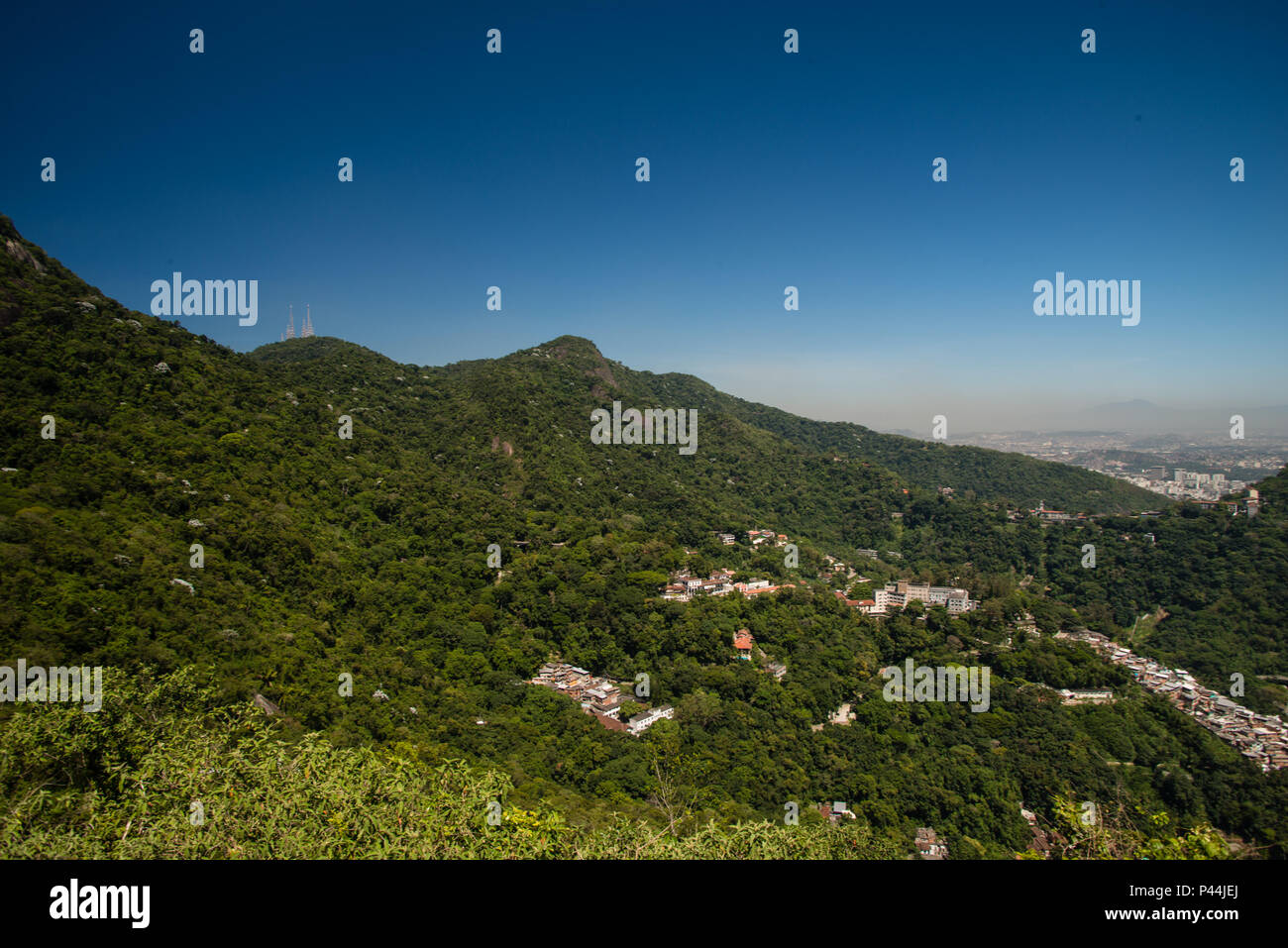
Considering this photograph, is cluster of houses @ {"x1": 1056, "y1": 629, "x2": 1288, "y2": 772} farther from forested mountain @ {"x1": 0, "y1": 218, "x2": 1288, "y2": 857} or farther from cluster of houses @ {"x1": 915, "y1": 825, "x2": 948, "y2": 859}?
cluster of houses @ {"x1": 915, "y1": 825, "x2": 948, "y2": 859}

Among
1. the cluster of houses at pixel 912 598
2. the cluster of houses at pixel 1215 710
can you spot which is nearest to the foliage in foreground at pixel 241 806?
the cluster of houses at pixel 1215 710

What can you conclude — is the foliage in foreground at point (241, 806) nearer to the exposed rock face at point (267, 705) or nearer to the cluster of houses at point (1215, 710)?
the exposed rock face at point (267, 705)

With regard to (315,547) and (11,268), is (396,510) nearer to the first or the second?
(315,547)

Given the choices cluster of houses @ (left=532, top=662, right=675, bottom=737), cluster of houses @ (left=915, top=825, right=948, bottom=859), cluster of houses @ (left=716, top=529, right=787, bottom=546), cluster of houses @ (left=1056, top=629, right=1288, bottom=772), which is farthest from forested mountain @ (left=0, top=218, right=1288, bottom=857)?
cluster of houses @ (left=1056, top=629, right=1288, bottom=772)

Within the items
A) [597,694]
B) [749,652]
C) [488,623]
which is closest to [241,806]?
[597,694]

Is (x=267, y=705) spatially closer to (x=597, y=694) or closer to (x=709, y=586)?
(x=597, y=694)
